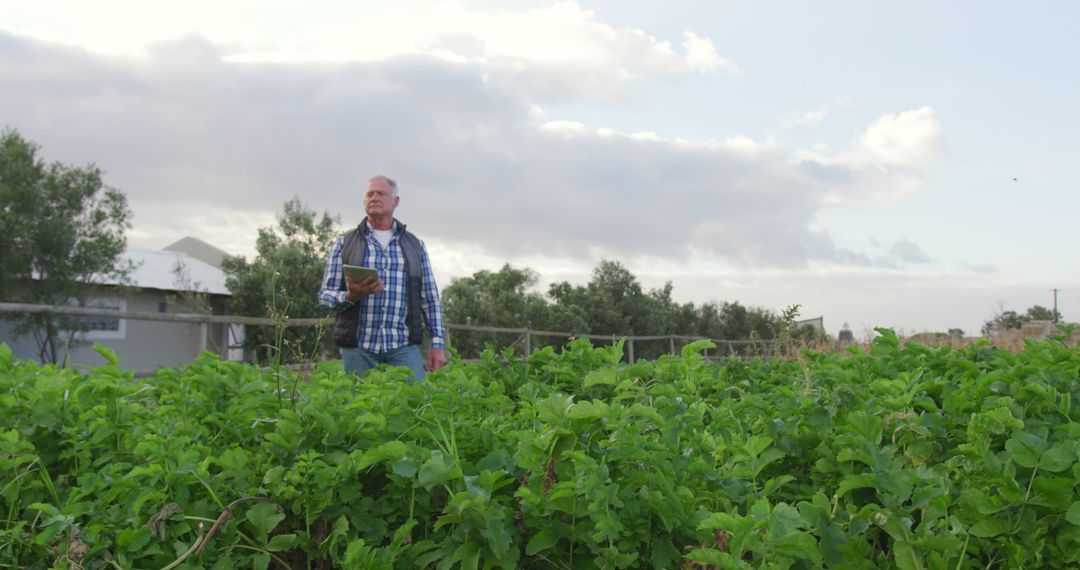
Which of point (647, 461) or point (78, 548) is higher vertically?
point (647, 461)

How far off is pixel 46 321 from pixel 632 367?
23124mm

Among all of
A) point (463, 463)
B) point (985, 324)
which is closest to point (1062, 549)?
point (463, 463)

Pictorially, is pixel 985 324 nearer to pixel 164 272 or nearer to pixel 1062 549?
pixel 1062 549

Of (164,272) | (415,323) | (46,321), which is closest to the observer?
(415,323)

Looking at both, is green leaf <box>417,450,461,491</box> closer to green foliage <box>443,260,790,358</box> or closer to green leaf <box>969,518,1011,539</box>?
green leaf <box>969,518,1011,539</box>

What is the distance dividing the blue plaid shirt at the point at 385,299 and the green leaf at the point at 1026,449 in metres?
4.24

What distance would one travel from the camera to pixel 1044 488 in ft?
4.88

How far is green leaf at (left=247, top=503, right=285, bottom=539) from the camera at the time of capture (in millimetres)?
1551

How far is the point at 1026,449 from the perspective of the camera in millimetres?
1514

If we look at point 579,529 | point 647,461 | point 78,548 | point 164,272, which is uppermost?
point 164,272

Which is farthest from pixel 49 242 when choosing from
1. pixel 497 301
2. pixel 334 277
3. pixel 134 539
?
pixel 134 539

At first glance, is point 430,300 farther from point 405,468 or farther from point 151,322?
point 151,322

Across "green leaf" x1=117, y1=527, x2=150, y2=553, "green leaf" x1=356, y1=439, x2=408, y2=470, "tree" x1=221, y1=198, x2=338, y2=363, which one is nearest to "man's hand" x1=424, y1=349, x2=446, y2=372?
"green leaf" x1=117, y1=527, x2=150, y2=553

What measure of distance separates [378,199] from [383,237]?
0.89ft
